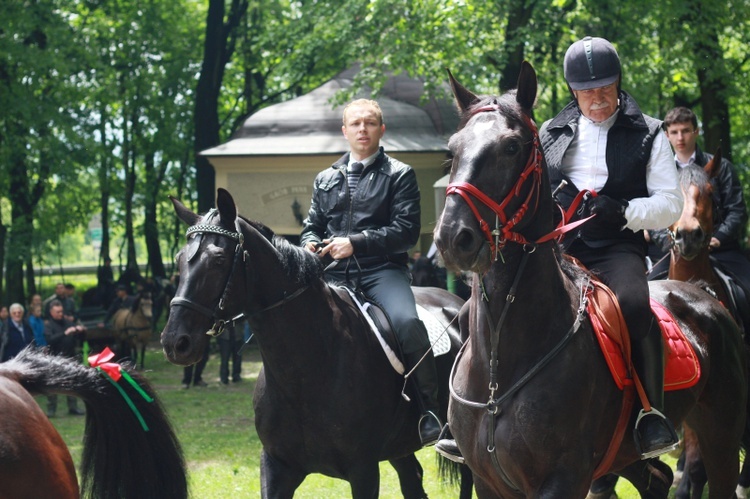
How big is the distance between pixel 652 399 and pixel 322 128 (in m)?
20.8

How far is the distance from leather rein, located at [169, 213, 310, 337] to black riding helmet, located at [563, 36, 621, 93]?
2.09 meters

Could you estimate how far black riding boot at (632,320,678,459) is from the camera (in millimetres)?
4980

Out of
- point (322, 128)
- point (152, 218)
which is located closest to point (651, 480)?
point (322, 128)

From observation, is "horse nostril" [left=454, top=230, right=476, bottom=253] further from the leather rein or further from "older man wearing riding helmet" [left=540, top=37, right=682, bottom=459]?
the leather rein

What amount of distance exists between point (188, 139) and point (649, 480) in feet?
97.2

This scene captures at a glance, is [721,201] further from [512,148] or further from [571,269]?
[512,148]

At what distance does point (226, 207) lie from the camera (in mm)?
5832

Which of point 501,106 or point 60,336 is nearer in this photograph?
point 501,106

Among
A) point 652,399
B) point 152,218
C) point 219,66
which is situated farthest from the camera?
point 152,218

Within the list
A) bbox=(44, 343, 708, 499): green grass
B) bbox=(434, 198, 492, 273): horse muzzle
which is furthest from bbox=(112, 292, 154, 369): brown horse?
bbox=(434, 198, 492, 273): horse muzzle

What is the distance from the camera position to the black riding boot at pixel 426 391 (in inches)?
255

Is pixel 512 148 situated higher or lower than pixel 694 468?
higher

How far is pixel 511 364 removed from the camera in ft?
15.5

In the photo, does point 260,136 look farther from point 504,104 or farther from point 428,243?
point 504,104
